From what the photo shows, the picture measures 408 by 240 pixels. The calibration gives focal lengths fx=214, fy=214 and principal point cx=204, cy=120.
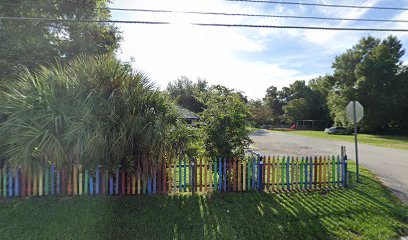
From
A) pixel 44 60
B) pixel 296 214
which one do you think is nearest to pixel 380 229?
pixel 296 214

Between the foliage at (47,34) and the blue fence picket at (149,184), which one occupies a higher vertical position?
the foliage at (47,34)

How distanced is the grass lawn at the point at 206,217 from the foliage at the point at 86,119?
863mm

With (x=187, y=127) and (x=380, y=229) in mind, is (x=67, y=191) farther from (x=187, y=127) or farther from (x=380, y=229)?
(x=380, y=229)

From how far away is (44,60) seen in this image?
786cm

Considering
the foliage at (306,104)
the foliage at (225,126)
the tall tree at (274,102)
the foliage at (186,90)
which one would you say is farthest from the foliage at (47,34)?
the tall tree at (274,102)

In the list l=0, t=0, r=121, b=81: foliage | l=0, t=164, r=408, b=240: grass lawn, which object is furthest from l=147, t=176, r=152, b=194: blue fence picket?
l=0, t=0, r=121, b=81: foliage

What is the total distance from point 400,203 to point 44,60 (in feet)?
38.2

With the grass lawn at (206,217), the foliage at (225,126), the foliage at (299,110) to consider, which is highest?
the foliage at (299,110)

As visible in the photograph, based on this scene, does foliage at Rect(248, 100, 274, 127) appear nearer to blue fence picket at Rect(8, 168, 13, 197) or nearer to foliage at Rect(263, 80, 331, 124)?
foliage at Rect(263, 80, 331, 124)

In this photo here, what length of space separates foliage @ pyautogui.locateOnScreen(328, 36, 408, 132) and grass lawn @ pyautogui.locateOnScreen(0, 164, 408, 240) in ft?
97.1

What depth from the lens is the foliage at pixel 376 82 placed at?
27.8 meters

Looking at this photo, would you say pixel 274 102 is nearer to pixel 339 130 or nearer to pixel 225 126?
pixel 339 130

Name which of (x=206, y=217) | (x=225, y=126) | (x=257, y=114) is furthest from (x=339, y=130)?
(x=206, y=217)

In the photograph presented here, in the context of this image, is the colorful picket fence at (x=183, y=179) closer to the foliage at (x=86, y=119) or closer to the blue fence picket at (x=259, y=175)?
the blue fence picket at (x=259, y=175)
